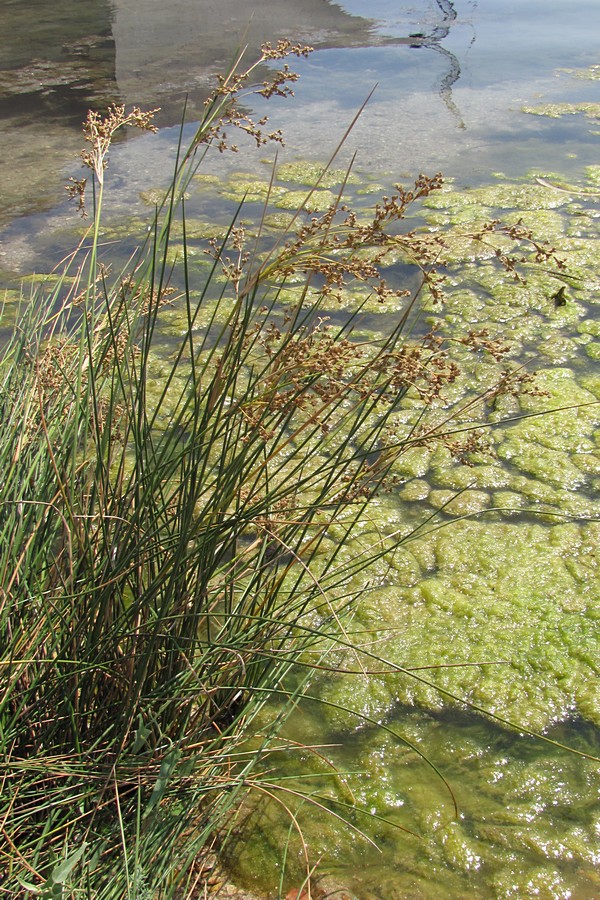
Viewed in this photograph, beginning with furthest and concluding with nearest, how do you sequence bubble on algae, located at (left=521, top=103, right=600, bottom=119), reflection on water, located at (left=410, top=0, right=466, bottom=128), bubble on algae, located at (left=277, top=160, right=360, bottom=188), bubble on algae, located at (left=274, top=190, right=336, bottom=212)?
reflection on water, located at (left=410, top=0, right=466, bottom=128), bubble on algae, located at (left=521, top=103, right=600, bottom=119), bubble on algae, located at (left=277, top=160, right=360, bottom=188), bubble on algae, located at (left=274, top=190, right=336, bottom=212)

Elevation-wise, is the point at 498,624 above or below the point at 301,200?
below

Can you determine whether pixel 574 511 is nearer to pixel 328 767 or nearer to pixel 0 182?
pixel 328 767

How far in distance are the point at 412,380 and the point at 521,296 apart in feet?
8.80

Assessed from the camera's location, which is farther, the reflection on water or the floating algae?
the reflection on water

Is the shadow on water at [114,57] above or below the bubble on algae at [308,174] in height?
above

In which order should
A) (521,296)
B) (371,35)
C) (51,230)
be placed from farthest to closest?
1. (371,35)
2. (51,230)
3. (521,296)

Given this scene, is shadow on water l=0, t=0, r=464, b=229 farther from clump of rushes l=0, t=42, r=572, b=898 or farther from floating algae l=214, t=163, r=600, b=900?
clump of rushes l=0, t=42, r=572, b=898

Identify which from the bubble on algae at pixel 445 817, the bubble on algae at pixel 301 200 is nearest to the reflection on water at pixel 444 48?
the bubble on algae at pixel 301 200

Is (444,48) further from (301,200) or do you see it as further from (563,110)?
(301,200)

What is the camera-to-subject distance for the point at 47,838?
4.28ft

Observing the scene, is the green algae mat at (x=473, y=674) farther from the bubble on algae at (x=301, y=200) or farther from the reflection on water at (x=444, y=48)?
the reflection on water at (x=444, y=48)

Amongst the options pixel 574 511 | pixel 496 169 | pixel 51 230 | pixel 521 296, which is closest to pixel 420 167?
pixel 496 169

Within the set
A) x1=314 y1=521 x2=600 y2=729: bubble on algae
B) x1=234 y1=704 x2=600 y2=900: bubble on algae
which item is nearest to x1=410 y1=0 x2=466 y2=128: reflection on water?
x1=314 y1=521 x2=600 y2=729: bubble on algae

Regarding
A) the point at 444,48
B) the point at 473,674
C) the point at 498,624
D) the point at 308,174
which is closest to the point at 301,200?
the point at 308,174
